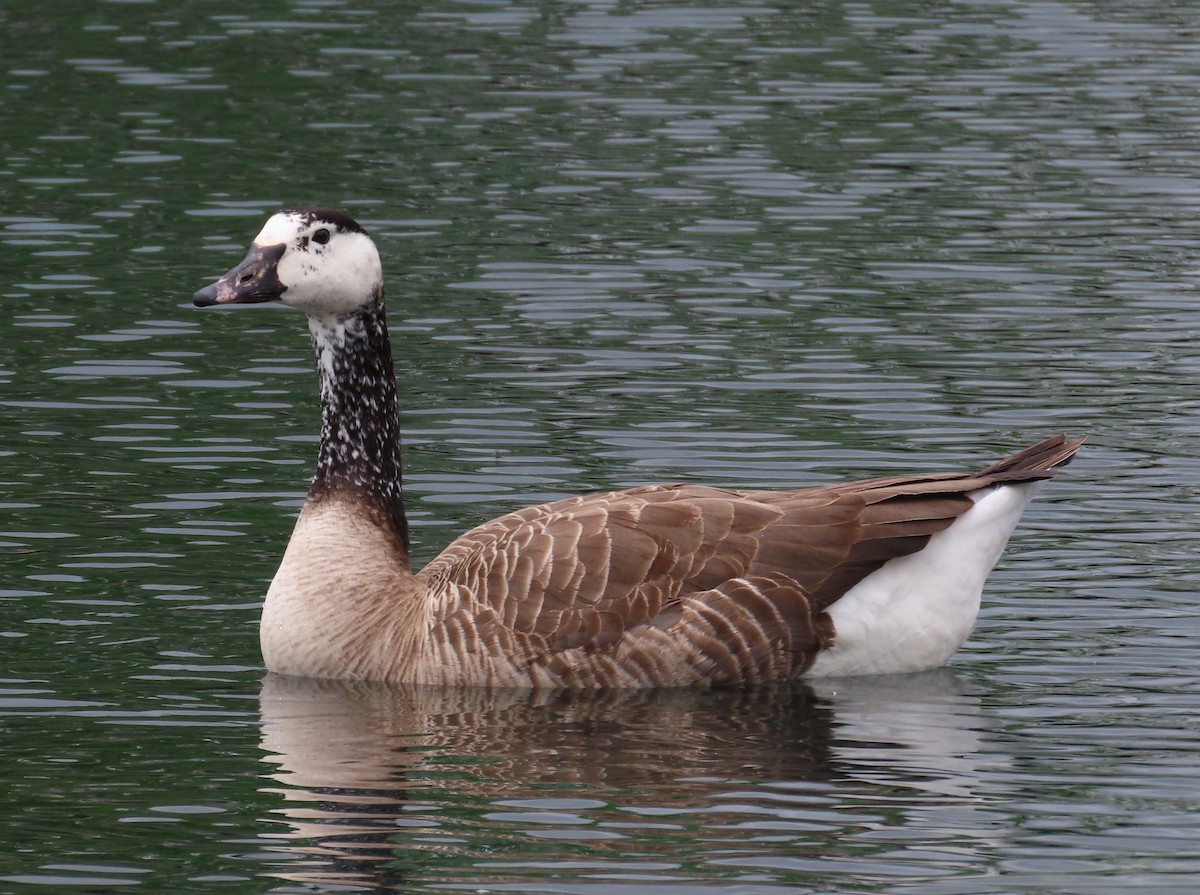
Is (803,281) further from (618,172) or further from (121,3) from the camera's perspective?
(121,3)

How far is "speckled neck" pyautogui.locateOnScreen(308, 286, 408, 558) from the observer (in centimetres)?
1385

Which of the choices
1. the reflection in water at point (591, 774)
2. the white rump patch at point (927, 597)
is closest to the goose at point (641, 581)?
the white rump patch at point (927, 597)

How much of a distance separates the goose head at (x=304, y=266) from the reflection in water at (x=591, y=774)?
7.47 ft

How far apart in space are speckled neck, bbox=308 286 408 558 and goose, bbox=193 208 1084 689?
0.70 feet

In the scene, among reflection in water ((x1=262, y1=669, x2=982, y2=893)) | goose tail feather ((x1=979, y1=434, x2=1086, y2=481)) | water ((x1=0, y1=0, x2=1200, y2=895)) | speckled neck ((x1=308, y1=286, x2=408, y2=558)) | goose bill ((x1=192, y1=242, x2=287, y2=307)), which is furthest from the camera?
speckled neck ((x1=308, y1=286, x2=408, y2=558))

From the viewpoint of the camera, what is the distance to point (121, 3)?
36.4 metres

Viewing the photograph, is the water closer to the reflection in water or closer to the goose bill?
the reflection in water

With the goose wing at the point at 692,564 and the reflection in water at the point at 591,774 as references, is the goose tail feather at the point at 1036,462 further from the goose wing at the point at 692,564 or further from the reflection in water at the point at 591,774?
the reflection in water at the point at 591,774

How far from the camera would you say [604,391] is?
19.0 meters

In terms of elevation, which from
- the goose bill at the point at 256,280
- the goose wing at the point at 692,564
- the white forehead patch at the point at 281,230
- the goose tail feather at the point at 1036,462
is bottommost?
the goose wing at the point at 692,564

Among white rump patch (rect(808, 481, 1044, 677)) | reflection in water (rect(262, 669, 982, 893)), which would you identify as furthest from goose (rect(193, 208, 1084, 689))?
reflection in water (rect(262, 669, 982, 893))

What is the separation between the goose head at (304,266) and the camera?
13344 millimetres

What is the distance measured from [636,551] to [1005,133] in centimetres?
1702

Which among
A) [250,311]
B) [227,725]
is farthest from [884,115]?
[227,725]
